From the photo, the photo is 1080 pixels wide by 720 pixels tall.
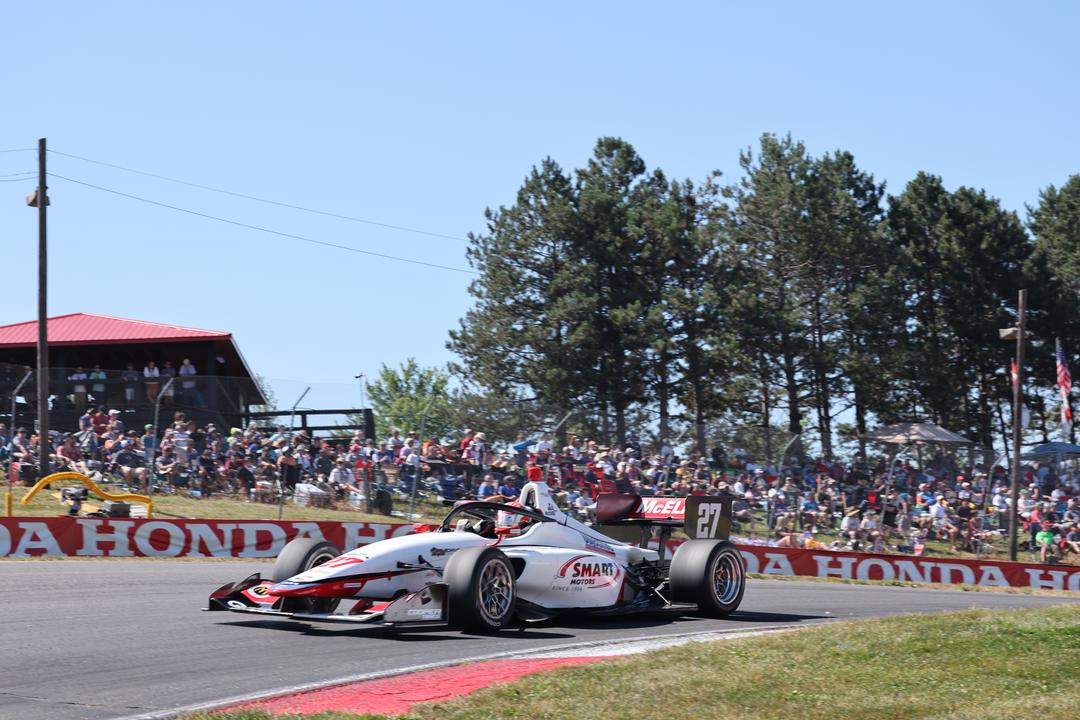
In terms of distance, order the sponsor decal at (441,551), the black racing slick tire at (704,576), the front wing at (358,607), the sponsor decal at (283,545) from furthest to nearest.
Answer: the sponsor decal at (283,545) → the black racing slick tire at (704,576) → the sponsor decal at (441,551) → the front wing at (358,607)

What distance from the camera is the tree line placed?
46.0 metres

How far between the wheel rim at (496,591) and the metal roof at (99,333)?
89.3ft

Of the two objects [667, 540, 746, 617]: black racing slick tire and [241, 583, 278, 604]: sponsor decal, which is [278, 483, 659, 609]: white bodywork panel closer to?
[241, 583, 278, 604]: sponsor decal

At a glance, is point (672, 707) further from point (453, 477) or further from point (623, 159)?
point (623, 159)

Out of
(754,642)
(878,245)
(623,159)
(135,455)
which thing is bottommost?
(754,642)

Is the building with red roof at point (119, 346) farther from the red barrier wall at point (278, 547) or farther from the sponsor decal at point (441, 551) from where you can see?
the sponsor decal at point (441, 551)

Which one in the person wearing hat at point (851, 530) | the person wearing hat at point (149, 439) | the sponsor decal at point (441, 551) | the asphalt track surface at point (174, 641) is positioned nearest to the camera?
the asphalt track surface at point (174, 641)

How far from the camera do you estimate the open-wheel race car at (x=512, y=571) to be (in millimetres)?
10328

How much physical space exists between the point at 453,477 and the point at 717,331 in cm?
2367

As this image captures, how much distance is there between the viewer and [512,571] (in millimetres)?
10820

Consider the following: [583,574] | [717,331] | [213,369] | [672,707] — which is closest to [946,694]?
[672,707]

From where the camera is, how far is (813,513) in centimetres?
2809

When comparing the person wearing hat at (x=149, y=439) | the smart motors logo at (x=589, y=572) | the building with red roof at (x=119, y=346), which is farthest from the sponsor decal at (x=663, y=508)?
the building with red roof at (x=119, y=346)

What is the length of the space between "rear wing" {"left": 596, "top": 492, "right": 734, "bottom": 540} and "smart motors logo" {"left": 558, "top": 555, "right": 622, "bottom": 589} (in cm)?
121
